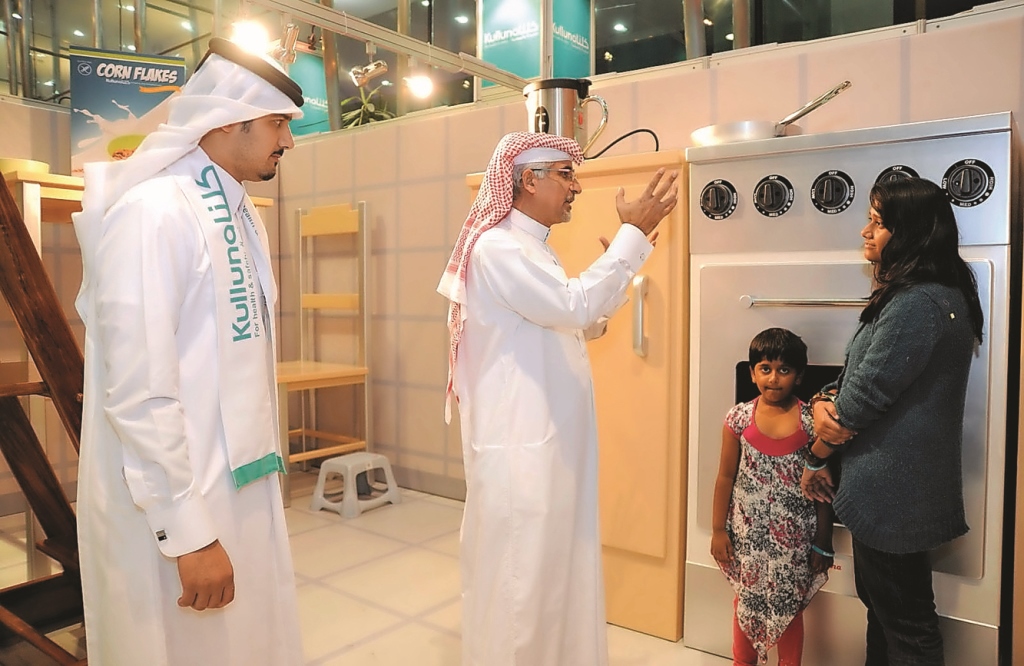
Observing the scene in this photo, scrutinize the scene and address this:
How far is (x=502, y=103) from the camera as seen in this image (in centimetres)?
338

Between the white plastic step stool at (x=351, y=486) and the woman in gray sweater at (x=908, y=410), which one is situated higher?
the woman in gray sweater at (x=908, y=410)

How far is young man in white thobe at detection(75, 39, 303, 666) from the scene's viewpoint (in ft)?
3.64

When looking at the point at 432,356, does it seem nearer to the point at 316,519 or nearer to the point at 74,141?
the point at 316,519

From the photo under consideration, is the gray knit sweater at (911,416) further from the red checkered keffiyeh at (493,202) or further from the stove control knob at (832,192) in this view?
the red checkered keffiyeh at (493,202)

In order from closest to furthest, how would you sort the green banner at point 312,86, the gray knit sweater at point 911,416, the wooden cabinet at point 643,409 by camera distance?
the gray knit sweater at point 911,416
the wooden cabinet at point 643,409
the green banner at point 312,86

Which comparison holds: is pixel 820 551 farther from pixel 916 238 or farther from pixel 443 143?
pixel 443 143

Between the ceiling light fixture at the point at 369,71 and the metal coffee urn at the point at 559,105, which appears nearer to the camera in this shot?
the metal coffee urn at the point at 559,105

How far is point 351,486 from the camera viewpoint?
10.8 feet

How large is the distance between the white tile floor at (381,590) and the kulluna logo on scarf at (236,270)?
3.96 ft

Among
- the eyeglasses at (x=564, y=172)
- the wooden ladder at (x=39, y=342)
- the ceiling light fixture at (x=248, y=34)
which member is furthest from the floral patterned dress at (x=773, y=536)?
the ceiling light fixture at (x=248, y=34)

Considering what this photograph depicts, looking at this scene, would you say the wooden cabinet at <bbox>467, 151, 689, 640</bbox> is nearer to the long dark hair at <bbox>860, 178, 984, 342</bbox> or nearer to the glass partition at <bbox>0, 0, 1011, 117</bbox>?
the long dark hair at <bbox>860, 178, 984, 342</bbox>

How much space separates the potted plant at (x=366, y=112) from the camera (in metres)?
4.09

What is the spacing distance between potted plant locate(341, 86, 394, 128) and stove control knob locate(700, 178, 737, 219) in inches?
101

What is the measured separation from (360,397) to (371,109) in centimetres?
164
